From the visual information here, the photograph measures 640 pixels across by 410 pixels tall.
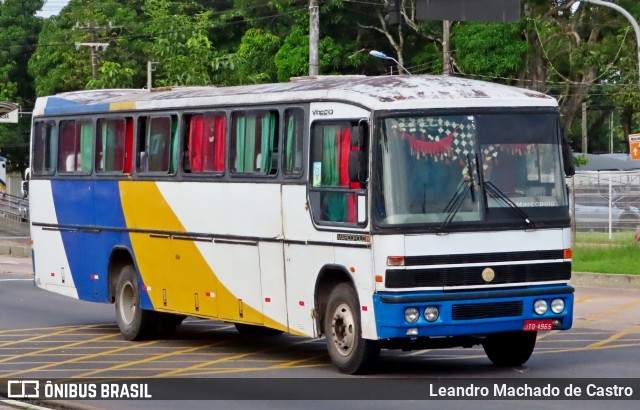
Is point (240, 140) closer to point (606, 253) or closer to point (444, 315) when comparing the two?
point (444, 315)

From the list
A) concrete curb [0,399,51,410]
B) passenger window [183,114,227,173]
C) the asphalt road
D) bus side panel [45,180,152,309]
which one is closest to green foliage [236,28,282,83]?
the asphalt road

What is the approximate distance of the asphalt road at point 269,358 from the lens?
13266 millimetres

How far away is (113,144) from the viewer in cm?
1853

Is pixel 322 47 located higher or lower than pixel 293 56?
higher

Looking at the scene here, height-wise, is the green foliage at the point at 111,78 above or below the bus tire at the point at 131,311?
above

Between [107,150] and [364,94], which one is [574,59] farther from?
[364,94]

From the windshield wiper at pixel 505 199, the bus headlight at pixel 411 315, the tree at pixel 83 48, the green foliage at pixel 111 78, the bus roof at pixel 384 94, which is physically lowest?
the bus headlight at pixel 411 315

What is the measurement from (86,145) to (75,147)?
0.32 meters

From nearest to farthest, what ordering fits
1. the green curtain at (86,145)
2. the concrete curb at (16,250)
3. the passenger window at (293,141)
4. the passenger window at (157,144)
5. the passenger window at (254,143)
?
the passenger window at (293,141)
the passenger window at (254,143)
the passenger window at (157,144)
the green curtain at (86,145)
the concrete curb at (16,250)

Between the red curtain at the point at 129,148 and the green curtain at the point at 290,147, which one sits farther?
the red curtain at the point at 129,148

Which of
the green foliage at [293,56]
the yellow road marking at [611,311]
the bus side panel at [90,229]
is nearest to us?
the bus side panel at [90,229]

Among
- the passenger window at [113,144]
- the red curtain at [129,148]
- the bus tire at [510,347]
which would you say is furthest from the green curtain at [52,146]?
the bus tire at [510,347]

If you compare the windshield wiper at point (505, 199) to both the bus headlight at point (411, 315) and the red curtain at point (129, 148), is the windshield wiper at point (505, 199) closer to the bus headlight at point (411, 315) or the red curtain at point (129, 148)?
the bus headlight at point (411, 315)

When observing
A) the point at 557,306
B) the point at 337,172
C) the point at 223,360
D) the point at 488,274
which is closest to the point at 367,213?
the point at 337,172
